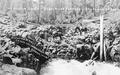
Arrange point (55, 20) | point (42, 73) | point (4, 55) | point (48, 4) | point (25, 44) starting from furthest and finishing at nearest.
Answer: point (48, 4), point (55, 20), point (25, 44), point (42, 73), point (4, 55)

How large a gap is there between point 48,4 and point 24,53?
2311cm

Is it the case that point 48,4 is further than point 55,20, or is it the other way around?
point 48,4

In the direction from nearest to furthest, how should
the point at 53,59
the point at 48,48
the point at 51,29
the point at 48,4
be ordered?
1. the point at 53,59
2. the point at 48,48
3. the point at 51,29
4. the point at 48,4

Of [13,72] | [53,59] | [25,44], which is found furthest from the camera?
[53,59]

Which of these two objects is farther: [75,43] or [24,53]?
[75,43]

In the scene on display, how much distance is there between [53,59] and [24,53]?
8.22ft

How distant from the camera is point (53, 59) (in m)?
10.5

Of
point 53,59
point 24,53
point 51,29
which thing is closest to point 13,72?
point 24,53

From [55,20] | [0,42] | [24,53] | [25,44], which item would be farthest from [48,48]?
[55,20]

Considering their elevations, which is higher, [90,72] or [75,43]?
[75,43]

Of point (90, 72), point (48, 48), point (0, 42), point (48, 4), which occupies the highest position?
point (48, 4)

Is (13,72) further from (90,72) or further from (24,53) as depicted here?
(90,72)

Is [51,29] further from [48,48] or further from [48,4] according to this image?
[48,4]

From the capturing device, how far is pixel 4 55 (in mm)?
7605
